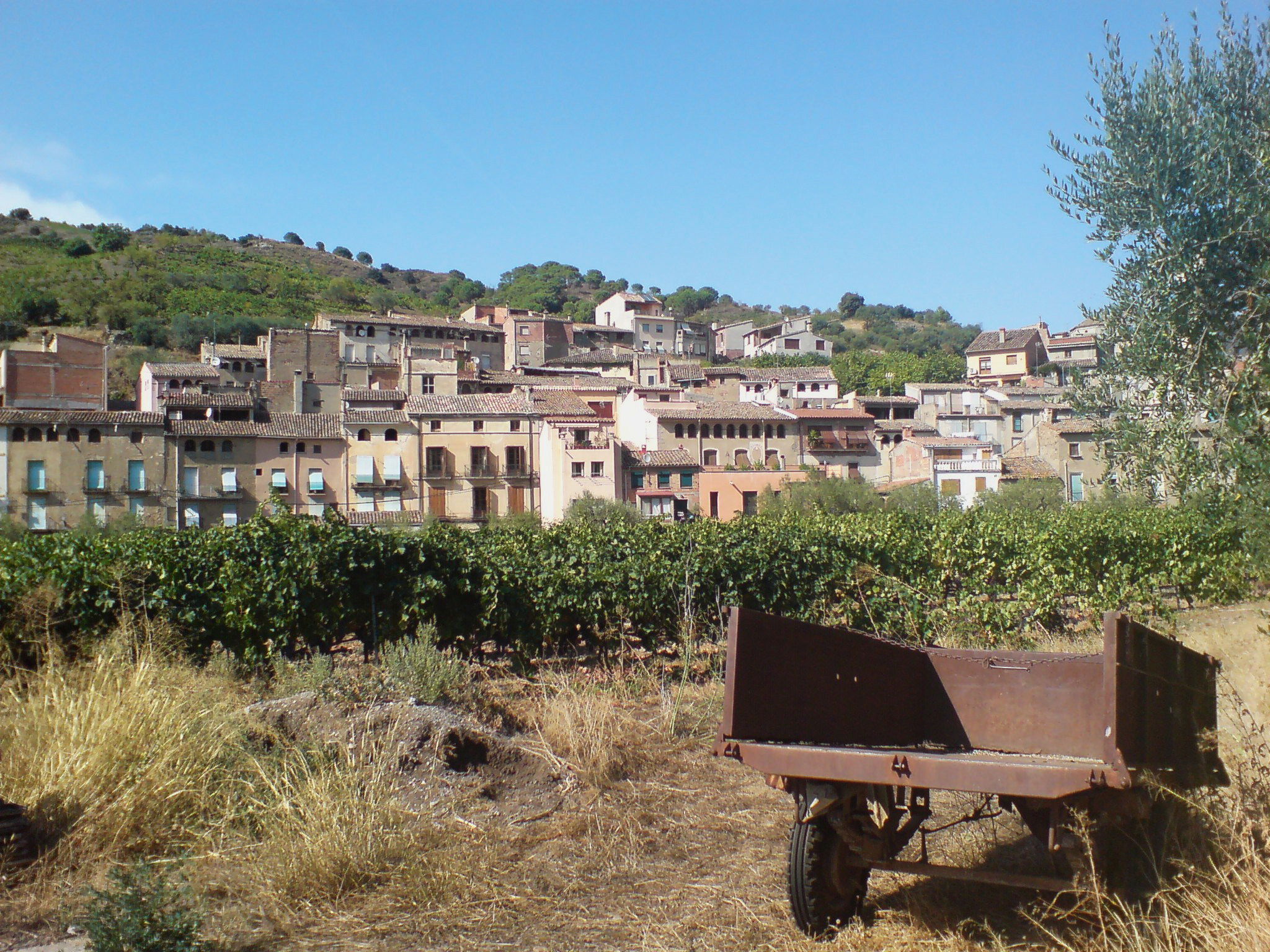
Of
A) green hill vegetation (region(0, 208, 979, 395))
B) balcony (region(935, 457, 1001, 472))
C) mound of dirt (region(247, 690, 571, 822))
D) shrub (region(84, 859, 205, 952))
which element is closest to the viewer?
shrub (region(84, 859, 205, 952))

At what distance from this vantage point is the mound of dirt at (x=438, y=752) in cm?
600

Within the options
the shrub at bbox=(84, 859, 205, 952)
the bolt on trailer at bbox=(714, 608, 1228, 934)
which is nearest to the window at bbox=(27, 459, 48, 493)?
the shrub at bbox=(84, 859, 205, 952)

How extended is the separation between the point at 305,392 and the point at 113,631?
177ft

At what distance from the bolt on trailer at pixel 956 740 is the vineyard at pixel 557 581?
4855 millimetres

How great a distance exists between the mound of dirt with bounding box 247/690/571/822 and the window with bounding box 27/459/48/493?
47.7 m

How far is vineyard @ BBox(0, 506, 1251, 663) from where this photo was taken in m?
9.08

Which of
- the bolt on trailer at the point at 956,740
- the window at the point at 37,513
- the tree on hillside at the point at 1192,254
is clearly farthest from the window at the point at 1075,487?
the window at the point at 37,513

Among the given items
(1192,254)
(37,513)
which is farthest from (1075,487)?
(37,513)

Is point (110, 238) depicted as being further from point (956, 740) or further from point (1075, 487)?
point (956, 740)

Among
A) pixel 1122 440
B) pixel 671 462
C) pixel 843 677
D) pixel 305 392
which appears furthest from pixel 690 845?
pixel 305 392

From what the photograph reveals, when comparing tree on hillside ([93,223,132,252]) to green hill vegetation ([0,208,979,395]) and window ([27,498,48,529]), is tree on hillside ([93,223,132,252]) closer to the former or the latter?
green hill vegetation ([0,208,979,395])

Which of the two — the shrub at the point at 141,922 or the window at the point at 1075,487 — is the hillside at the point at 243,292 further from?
the shrub at the point at 141,922

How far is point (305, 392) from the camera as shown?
59250 millimetres

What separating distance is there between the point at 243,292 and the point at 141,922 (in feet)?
335
